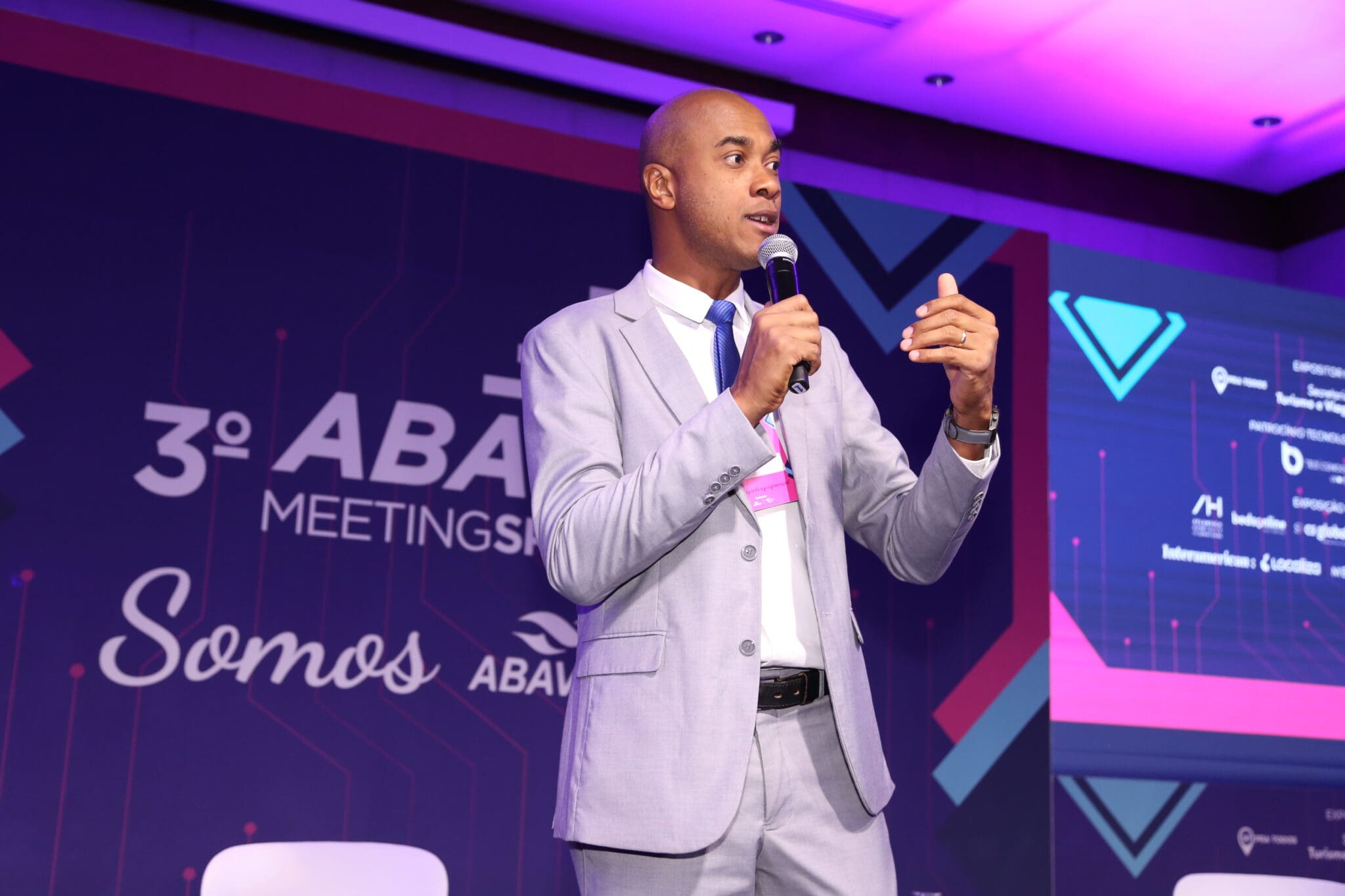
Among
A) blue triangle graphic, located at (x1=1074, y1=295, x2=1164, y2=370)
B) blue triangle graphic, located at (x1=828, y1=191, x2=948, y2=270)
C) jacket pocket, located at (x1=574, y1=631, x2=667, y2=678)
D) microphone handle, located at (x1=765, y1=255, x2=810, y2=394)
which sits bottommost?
jacket pocket, located at (x1=574, y1=631, x2=667, y2=678)

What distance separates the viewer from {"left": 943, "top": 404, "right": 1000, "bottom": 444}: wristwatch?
177 centimetres

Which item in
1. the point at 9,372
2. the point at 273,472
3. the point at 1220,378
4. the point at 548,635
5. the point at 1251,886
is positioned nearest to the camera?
the point at 1251,886

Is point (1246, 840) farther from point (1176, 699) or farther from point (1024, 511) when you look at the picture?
point (1024, 511)

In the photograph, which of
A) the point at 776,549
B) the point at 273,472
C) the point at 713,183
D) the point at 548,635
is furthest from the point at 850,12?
the point at 776,549

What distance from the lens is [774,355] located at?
1.57m

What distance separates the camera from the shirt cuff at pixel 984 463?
1.76 metres

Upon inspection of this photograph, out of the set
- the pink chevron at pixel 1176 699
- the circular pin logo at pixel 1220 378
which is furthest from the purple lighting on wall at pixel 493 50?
the pink chevron at pixel 1176 699

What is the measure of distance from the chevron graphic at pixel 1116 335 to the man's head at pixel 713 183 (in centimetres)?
325

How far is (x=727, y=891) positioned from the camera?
1.59 m

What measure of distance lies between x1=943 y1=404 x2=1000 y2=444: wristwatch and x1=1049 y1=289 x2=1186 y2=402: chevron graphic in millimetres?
3475

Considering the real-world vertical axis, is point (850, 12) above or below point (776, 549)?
above

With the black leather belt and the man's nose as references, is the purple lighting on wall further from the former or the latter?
the black leather belt

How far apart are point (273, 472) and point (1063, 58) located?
11.9 ft

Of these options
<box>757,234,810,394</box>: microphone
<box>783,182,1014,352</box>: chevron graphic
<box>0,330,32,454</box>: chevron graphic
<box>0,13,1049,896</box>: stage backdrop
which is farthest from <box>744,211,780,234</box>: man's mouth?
<box>783,182,1014,352</box>: chevron graphic
